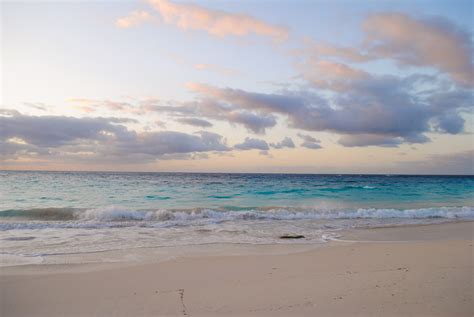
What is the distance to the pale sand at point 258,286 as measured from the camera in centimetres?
459

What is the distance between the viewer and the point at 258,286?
551 centimetres

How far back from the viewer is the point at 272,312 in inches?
175

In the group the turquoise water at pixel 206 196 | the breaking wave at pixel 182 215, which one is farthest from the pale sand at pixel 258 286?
the turquoise water at pixel 206 196

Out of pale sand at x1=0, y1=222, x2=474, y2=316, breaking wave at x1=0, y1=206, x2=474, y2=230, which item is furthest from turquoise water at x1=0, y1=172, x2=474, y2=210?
pale sand at x1=0, y1=222, x2=474, y2=316

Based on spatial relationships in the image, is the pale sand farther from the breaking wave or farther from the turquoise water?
the turquoise water

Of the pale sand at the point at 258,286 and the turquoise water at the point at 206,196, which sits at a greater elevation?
the pale sand at the point at 258,286

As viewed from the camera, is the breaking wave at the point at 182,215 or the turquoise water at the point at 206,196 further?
the turquoise water at the point at 206,196

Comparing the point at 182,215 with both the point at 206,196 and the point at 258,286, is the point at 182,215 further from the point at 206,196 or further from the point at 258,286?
the point at 206,196

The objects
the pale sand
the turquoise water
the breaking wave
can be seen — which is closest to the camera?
the pale sand

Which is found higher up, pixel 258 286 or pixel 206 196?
pixel 258 286

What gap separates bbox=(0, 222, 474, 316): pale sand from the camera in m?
4.59

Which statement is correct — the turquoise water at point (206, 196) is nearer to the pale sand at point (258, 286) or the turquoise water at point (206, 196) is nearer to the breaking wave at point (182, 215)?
the breaking wave at point (182, 215)

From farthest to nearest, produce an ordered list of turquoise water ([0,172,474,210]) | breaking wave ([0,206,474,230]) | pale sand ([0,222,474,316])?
turquoise water ([0,172,474,210]) → breaking wave ([0,206,474,230]) → pale sand ([0,222,474,316])

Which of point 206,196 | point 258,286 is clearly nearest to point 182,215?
point 258,286
